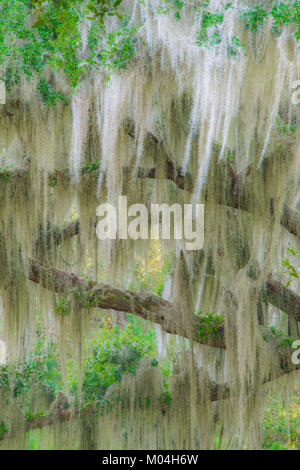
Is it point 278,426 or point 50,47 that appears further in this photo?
point 278,426

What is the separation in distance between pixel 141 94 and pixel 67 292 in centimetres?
180

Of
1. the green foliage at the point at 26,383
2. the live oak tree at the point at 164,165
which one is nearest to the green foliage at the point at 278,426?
the live oak tree at the point at 164,165

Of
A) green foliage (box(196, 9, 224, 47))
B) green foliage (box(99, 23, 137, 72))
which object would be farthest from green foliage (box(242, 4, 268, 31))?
green foliage (box(99, 23, 137, 72))

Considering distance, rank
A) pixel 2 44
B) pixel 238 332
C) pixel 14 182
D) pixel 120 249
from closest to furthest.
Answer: pixel 2 44 → pixel 238 332 → pixel 14 182 → pixel 120 249

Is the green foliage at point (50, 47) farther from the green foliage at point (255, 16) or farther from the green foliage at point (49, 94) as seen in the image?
the green foliage at point (255, 16)

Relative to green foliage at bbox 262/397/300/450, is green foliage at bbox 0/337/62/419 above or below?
above

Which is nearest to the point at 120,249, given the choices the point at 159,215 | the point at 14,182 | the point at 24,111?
the point at 159,215

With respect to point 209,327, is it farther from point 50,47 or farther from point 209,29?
point 50,47

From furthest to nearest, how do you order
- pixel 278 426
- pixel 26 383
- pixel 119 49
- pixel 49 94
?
pixel 278 426, pixel 26 383, pixel 49 94, pixel 119 49

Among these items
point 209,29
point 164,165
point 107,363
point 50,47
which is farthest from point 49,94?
point 107,363

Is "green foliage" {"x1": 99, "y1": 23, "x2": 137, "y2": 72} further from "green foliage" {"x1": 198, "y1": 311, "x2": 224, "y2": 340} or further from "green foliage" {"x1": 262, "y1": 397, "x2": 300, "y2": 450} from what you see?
"green foliage" {"x1": 262, "y1": 397, "x2": 300, "y2": 450}

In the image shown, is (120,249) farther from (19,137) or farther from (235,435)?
(235,435)
